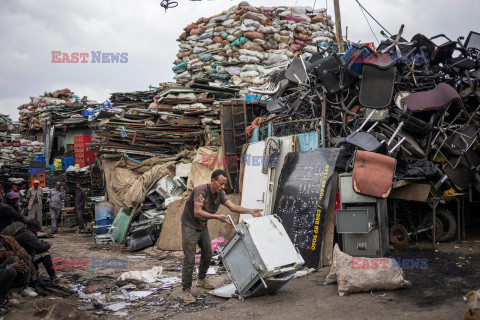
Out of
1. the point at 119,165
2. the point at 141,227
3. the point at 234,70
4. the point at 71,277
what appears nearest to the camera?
the point at 71,277

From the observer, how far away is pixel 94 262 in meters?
7.50

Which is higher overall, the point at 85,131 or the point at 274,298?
the point at 85,131

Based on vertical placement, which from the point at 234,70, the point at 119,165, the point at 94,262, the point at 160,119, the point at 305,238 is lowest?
the point at 94,262

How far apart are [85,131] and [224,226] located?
12790 mm

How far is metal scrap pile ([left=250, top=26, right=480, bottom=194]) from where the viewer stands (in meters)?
6.86

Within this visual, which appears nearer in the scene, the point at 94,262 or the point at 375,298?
the point at 375,298

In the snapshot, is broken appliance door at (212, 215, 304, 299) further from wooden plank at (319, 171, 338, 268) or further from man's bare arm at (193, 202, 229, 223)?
wooden plank at (319, 171, 338, 268)

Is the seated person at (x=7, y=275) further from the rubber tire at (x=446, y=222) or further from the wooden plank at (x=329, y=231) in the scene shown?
the rubber tire at (x=446, y=222)

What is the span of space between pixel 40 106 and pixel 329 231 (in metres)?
19.6

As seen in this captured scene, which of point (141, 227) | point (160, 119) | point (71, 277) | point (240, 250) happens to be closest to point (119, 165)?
point (160, 119)

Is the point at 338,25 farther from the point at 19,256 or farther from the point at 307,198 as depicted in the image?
the point at 19,256

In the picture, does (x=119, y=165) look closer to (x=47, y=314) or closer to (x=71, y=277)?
(x=71, y=277)

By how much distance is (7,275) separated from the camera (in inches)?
172

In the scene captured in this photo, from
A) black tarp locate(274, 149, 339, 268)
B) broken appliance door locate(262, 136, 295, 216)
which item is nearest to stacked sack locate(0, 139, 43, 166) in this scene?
broken appliance door locate(262, 136, 295, 216)
